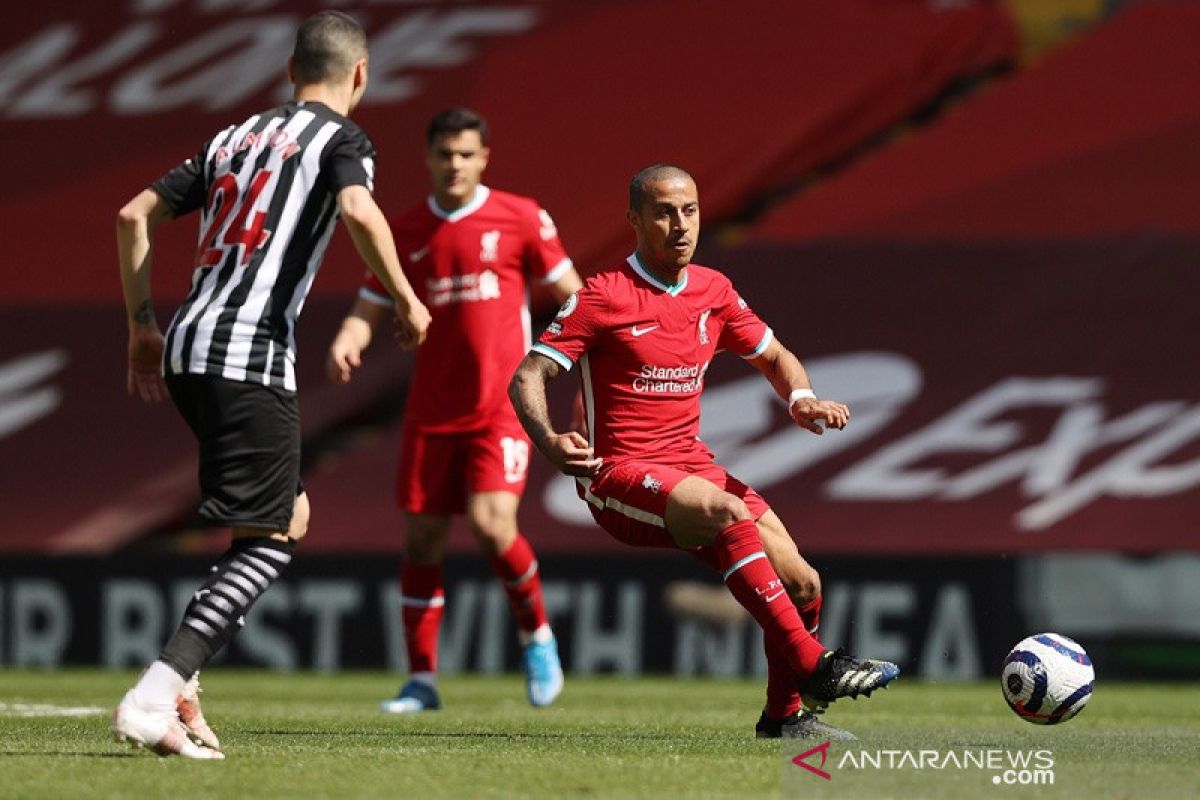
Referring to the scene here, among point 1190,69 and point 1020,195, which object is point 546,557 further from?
point 1190,69

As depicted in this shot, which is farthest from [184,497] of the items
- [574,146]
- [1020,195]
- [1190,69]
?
[1190,69]

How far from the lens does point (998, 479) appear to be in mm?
12031

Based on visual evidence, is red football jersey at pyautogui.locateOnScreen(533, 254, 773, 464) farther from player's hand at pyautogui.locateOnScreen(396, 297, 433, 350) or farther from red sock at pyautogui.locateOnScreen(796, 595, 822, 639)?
player's hand at pyautogui.locateOnScreen(396, 297, 433, 350)

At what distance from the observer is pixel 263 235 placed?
17.5ft

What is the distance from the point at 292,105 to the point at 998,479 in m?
7.43

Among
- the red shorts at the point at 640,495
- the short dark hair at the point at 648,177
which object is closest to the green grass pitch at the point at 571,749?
the red shorts at the point at 640,495

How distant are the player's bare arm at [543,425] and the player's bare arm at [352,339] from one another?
1.63 ft

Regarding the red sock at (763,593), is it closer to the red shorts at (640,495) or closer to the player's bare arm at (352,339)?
the red shorts at (640,495)

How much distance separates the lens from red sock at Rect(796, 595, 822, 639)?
240 inches

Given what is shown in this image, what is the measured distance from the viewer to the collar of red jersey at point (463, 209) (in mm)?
8211

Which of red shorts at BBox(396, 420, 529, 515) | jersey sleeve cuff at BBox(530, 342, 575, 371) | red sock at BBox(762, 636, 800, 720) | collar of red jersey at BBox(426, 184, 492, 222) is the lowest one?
red sock at BBox(762, 636, 800, 720)

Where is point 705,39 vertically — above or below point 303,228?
above

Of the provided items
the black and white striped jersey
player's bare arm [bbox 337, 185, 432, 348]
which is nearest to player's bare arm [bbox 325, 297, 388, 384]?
the black and white striped jersey

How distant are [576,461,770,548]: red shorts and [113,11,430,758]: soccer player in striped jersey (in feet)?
3.13
